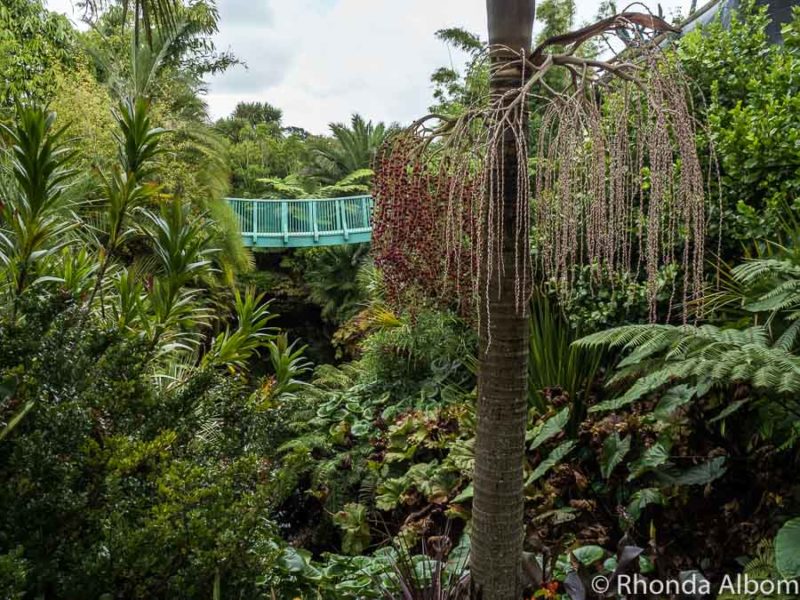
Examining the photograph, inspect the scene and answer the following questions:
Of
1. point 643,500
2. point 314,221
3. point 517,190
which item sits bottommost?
point 643,500

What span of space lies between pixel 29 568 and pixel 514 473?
1.46 m

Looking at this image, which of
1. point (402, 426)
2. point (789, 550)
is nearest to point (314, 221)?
point (402, 426)

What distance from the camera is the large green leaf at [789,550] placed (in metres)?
1.67

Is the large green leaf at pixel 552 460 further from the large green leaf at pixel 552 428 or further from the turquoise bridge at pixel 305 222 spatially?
the turquoise bridge at pixel 305 222

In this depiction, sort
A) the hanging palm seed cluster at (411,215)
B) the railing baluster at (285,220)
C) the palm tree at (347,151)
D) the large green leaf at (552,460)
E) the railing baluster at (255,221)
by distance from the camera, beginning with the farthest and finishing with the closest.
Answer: the palm tree at (347,151), the railing baluster at (255,221), the railing baluster at (285,220), the large green leaf at (552,460), the hanging palm seed cluster at (411,215)

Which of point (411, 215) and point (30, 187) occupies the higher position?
point (30, 187)

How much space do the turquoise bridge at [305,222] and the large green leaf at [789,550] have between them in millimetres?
10695

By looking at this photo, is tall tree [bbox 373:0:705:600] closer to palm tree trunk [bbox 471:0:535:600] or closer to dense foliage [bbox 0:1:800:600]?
palm tree trunk [bbox 471:0:535:600]

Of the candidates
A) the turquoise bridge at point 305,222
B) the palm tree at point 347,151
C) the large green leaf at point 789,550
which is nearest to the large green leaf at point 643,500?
the large green leaf at point 789,550

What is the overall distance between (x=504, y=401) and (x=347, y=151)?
1557 cm

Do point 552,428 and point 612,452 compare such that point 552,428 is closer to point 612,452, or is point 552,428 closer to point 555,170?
point 612,452

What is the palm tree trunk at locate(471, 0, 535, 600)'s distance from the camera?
1.65m

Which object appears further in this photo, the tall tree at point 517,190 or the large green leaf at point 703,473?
the large green leaf at point 703,473

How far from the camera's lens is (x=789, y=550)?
1732mm
